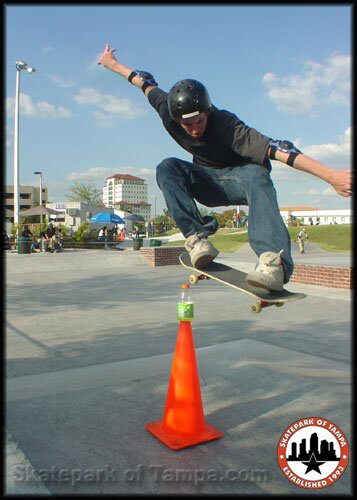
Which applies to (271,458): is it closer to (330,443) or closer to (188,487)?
(330,443)

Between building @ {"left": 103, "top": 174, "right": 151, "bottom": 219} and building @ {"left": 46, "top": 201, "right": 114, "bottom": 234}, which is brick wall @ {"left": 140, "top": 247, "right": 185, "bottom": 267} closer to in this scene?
building @ {"left": 46, "top": 201, "right": 114, "bottom": 234}

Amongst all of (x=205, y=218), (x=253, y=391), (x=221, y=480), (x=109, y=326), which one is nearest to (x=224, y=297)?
(x=109, y=326)

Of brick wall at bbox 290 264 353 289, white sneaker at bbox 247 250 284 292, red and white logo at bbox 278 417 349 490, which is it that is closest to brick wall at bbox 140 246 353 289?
brick wall at bbox 290 264 353 289

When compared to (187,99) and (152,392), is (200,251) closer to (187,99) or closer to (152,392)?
(187,99)

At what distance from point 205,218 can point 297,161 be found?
1.10 metres

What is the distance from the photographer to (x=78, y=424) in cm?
354

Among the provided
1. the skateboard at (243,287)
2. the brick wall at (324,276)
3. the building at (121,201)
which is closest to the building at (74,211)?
the building at (121,201)

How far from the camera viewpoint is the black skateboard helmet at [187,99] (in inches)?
119

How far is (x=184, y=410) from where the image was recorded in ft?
11.5

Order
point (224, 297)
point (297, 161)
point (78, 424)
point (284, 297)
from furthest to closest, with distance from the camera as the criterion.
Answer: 1. point (224, 297)
2. point (78, 424)
3. point (284, 297)
4. point (297, 161)

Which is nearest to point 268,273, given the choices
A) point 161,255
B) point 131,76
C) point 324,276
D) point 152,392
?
point 152,392

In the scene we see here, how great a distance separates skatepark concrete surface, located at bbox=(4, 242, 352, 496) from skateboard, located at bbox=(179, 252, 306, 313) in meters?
1.15

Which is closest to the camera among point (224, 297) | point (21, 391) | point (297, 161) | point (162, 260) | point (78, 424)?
point (297, 161)

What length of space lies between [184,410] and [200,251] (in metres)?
1.33
